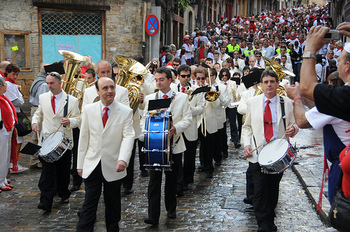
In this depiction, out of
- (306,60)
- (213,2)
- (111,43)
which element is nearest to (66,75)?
(306,60)

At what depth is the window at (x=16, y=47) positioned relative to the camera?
714 inches

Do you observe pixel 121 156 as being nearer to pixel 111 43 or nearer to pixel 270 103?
pixel 270 103

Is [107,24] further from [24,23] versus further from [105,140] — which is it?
[105,140]

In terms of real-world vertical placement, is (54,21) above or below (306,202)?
above

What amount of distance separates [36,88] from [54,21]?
9575 millimetres

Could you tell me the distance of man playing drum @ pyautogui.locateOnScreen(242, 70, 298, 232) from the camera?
20.3 feet

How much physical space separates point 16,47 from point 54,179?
1177 cm

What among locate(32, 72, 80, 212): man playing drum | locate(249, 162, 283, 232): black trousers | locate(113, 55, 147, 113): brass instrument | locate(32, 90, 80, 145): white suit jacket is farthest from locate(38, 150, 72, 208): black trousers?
locate(249, 162, 283, 232): black trousers

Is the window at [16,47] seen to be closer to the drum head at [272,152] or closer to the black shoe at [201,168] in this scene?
the black shoe at [201,168]

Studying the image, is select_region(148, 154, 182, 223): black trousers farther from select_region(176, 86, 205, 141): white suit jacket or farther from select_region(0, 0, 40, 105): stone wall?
select_region(0, 0, 40, 105): stone wall

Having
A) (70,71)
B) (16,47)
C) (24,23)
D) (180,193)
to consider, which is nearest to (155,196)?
(180,193)

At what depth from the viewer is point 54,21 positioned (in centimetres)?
Result: 1880

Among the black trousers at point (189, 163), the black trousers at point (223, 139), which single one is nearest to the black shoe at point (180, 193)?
the black trousers at point (189, 163)

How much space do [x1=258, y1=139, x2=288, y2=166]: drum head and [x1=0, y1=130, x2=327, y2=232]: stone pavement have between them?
3.76 feet
